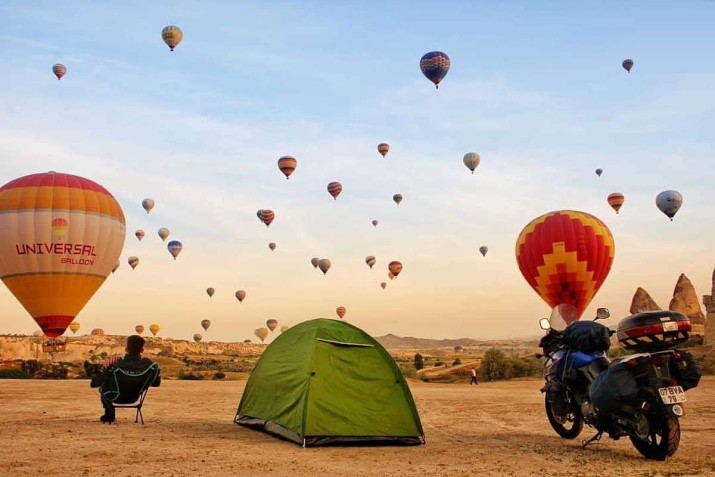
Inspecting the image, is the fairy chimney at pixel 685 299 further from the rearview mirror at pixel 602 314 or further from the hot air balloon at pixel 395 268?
the rearview mirror at pixel 602 314

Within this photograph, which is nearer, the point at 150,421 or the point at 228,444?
the point at 228,444

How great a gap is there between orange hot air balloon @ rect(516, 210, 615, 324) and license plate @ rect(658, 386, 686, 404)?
24.7 m

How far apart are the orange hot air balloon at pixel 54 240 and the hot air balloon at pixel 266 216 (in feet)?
104

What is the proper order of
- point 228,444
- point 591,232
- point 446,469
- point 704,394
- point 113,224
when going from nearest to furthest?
point 446,469 < point 228,444 < point 704,394 < point 113,224 < point 591,232

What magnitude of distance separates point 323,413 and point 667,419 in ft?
17.9

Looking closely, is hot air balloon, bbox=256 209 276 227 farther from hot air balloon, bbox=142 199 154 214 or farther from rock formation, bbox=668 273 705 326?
rock formation, bbox=668 273 705 326

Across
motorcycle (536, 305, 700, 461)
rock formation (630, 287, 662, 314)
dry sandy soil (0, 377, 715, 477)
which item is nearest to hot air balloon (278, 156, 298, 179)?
dry sandy soil (0, 377, 715, 477)

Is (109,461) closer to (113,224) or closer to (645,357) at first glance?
(645,357)

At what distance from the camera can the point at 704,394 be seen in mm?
24938

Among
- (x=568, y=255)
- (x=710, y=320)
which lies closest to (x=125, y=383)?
(x=568, y=255)

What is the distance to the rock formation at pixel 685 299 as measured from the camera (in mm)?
117312

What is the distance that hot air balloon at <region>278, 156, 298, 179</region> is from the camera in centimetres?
5422

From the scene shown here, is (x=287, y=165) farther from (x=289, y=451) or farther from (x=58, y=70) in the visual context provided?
(x=289, y=451)

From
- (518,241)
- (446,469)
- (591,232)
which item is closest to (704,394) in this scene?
(591,232)
